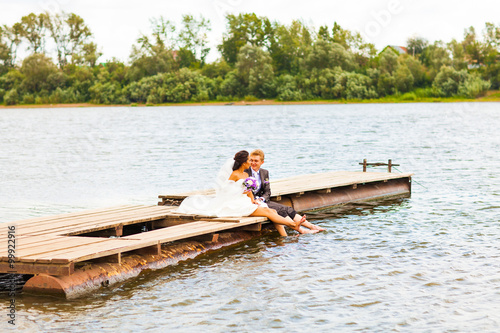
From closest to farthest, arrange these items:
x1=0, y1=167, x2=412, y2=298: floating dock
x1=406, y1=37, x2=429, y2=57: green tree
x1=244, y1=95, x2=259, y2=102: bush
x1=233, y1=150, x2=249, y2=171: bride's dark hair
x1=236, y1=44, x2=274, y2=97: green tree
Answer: x1=0, y1=167, x2=412, y2=298: floating dock, x1=233, y1=150, x2=249, y2=171: bride's dark hair, x1=236, y1=44, x2=274, y2=97: green tree, x1=244, y1=95, x2=259, y2=102: bush, x1=406, y1=37, x2=429, y2=57: green tree

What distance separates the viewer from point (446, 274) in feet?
33.0

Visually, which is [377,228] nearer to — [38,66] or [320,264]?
[320,264]

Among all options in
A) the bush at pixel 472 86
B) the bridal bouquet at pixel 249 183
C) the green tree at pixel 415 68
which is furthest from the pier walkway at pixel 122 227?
the green tree at pixel 415 68

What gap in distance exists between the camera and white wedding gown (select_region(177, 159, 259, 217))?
12031 mm

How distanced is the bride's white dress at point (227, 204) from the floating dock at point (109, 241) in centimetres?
21

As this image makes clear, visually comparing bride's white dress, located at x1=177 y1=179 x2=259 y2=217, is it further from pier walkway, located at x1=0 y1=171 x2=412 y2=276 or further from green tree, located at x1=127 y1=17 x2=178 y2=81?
green tree, located at x1=127 y1=17 x2=178 y2=81

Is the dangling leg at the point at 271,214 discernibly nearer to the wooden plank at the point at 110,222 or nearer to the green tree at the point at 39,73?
the wooden plank at the point at 110,222

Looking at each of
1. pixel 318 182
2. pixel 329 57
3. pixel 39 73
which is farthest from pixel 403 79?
pixel 318 182

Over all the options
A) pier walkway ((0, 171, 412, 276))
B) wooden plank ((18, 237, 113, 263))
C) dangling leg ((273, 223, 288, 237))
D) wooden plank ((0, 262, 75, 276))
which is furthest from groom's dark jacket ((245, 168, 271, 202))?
wooden plank ((0, 262, 75, 276))

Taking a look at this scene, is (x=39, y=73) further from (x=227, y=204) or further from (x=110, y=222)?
(x=110, y=222)

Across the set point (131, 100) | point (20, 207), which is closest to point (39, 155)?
point (20, 207)

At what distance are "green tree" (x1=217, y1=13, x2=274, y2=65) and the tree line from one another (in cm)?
20

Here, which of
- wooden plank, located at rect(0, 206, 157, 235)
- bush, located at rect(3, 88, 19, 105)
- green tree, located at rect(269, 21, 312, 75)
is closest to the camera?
wooden plank, located at rect(0, 206, 157, 235)

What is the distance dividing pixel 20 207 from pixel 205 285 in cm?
955
